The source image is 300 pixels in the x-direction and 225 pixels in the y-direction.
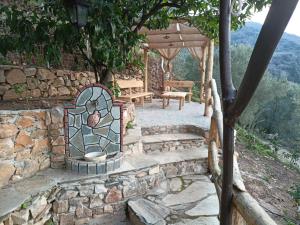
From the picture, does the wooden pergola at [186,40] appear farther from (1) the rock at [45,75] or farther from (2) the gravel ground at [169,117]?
(1) the rock at [45,75]

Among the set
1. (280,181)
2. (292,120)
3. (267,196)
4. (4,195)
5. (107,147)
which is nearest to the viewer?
(4,195)

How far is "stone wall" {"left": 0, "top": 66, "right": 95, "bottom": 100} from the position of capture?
4648mm

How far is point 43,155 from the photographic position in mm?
3268

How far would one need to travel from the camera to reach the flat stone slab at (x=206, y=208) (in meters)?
3.00

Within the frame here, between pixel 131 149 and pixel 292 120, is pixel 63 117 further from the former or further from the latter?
pixel 292 120

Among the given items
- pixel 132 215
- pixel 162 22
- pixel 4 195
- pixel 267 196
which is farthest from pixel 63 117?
pixel 267 196

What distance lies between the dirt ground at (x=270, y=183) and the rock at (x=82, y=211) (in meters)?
2.58

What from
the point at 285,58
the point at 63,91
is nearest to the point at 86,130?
the point at 63,91

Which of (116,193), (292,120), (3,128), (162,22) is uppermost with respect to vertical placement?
(162,22)

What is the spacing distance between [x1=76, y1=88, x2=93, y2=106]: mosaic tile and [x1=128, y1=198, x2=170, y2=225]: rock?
138 cm

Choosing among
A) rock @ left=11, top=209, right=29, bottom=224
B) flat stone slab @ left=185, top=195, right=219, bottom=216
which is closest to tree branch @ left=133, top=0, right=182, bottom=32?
flat stone slab @ left=185, top=195, right=219, bottom=216

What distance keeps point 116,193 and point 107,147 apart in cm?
65

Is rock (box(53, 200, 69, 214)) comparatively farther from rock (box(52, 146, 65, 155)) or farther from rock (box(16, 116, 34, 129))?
rock (box(16, 116, 34, 129))

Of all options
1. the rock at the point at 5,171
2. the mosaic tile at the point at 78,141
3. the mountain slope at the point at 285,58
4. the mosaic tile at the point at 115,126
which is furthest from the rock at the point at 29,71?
the mountain slope at the point at 285,58
